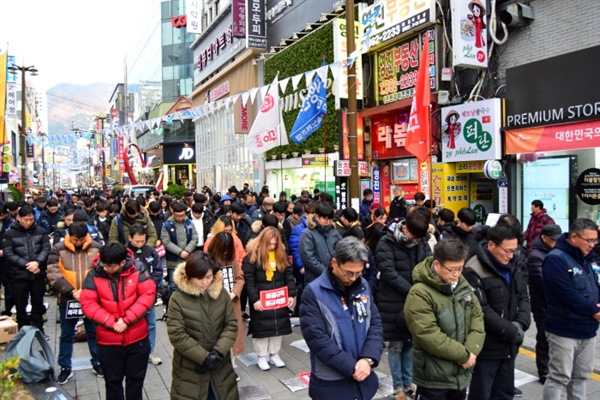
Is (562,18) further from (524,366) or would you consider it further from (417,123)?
(524,366)

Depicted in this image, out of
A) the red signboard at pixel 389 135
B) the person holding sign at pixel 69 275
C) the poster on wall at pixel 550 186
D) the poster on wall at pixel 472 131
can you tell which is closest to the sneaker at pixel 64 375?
the person holding sign at pixel 69 275

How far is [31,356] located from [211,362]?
298cm

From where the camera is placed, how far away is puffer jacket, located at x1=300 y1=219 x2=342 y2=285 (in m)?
6.16

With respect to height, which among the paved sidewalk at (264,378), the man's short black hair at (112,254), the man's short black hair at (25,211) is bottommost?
the paved sidewalk at (264,378)

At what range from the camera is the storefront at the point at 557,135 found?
1029 cm

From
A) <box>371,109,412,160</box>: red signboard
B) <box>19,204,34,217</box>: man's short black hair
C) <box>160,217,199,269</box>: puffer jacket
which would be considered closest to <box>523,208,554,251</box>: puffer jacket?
<box>160,217,199,269</box>: puffer jacket

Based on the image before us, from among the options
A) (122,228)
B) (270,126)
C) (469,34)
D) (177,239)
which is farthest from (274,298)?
(469,34)

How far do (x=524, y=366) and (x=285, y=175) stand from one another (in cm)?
2090

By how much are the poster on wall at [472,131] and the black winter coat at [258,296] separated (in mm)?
8827

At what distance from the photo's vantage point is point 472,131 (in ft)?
43.0

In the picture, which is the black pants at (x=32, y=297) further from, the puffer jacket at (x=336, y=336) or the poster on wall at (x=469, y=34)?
the poster on wall at (x=469, y=34)

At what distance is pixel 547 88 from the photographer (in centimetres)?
1121

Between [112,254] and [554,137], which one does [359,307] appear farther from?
[554,137]

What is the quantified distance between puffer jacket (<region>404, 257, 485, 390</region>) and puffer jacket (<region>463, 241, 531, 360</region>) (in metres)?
0.25
